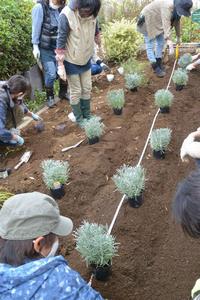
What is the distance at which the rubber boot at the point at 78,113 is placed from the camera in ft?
17.3

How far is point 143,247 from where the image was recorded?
3186mm

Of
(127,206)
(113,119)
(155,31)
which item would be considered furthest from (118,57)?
(127,206)

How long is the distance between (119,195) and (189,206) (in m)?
2.05

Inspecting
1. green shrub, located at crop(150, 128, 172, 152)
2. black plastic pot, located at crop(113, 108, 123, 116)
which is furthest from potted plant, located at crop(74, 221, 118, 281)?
black plastic pot, located at crop(113, 108, 123, 116)

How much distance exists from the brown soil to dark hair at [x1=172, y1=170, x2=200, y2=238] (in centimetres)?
110

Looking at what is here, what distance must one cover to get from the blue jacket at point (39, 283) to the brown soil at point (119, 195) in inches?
44.9

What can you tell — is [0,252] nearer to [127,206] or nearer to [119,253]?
[119,253]

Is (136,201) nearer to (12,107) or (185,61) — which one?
(12,107)

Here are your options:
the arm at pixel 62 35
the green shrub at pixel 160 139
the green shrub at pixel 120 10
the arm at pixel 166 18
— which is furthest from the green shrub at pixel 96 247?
the green shrub at pixel 120 10

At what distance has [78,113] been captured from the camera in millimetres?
5348

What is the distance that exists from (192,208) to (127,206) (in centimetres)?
187

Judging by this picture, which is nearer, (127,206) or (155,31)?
(127,206)

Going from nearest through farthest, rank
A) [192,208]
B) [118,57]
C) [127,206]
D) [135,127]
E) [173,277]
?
1. [192,208]
2. [173,277]
3. [127,206]
4. [135,127]
5. [118,57]

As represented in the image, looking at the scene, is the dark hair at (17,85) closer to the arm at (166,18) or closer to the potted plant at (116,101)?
the potted plant at (116,101)
